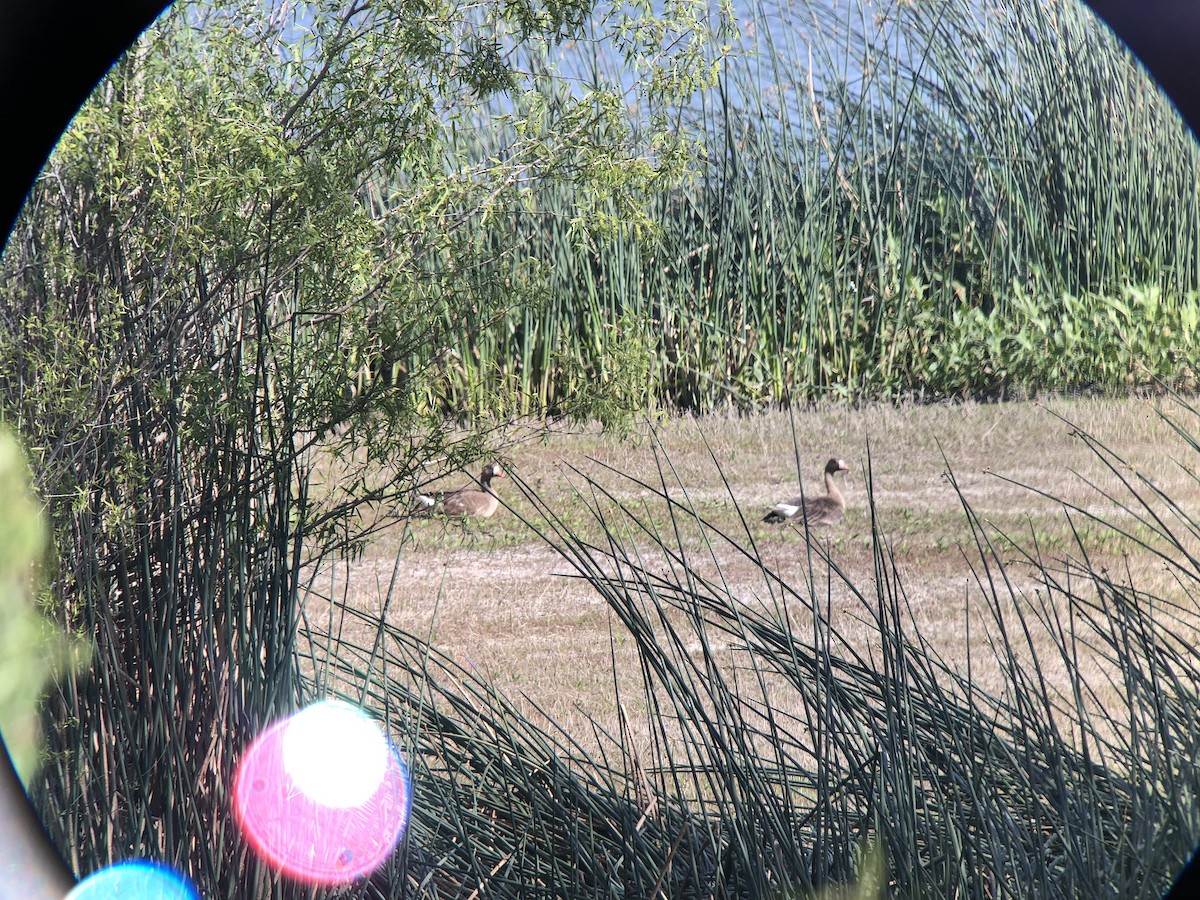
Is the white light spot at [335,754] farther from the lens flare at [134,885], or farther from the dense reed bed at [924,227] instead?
the dense reed bed at [924,227]

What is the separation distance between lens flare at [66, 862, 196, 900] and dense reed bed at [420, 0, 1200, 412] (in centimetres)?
344

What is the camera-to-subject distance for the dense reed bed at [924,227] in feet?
16.0

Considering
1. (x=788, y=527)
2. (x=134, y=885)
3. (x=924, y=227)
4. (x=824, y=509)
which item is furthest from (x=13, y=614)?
(x=924, y=227)

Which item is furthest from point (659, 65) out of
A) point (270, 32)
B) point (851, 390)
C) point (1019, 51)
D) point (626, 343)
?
point (1019, 51)

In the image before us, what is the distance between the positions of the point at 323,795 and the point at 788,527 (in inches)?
115

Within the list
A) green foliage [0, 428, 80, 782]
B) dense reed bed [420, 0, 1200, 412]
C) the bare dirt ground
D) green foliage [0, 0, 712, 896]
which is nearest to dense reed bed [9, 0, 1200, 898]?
green foliage [0, 0, 712, 896]

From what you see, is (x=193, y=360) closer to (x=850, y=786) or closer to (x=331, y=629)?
(x=331, y=629)

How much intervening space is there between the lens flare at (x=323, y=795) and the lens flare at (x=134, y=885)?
12cm

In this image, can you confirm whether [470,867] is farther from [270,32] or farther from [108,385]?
[270,32]

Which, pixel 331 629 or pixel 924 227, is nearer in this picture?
pixel 331 629

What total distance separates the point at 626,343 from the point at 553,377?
8.83 ft

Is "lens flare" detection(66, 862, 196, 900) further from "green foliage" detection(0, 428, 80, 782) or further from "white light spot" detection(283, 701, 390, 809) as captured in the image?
"green foliage" detection(0, 428, 80, 782)

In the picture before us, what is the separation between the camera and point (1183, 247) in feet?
16.4

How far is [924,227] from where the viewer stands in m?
5.12
